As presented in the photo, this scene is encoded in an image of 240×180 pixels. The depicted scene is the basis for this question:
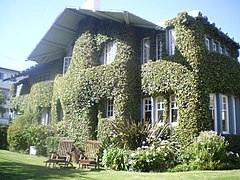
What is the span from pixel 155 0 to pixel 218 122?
7.09 m

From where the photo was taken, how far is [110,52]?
616 inches

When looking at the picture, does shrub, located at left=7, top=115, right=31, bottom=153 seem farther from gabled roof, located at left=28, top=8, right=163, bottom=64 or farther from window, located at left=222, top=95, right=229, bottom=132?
window, located at left=222, top=95, right=229, bottom=132

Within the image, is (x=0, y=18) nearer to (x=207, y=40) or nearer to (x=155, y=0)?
(x=155, y=0)

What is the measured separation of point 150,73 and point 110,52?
3.18m

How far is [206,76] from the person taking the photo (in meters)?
12.8

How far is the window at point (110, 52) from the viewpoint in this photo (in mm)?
15292

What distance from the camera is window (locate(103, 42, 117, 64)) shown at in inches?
602

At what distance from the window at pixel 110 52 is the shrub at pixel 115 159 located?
20.1 ft

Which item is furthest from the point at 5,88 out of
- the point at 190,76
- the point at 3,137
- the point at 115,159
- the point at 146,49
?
the point at 190,76

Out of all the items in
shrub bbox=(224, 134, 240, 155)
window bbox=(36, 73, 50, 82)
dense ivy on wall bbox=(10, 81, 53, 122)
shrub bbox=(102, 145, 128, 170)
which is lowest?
shrub bbox=(102, 145, 128, 170)

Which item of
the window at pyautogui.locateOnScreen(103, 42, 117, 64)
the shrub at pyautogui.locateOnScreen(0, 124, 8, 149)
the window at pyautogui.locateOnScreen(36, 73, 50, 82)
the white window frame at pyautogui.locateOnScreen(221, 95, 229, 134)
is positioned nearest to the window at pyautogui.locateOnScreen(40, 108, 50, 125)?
the window at pyautogui.locateOnScreen(36, 73, 50, 82)

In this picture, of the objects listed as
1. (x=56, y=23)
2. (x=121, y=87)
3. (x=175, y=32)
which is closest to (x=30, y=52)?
(x=56, y=23)

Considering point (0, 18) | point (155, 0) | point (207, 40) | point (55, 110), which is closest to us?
point (155, 0)

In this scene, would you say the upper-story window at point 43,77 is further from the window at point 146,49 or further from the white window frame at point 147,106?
the white window frame at point 147,106
